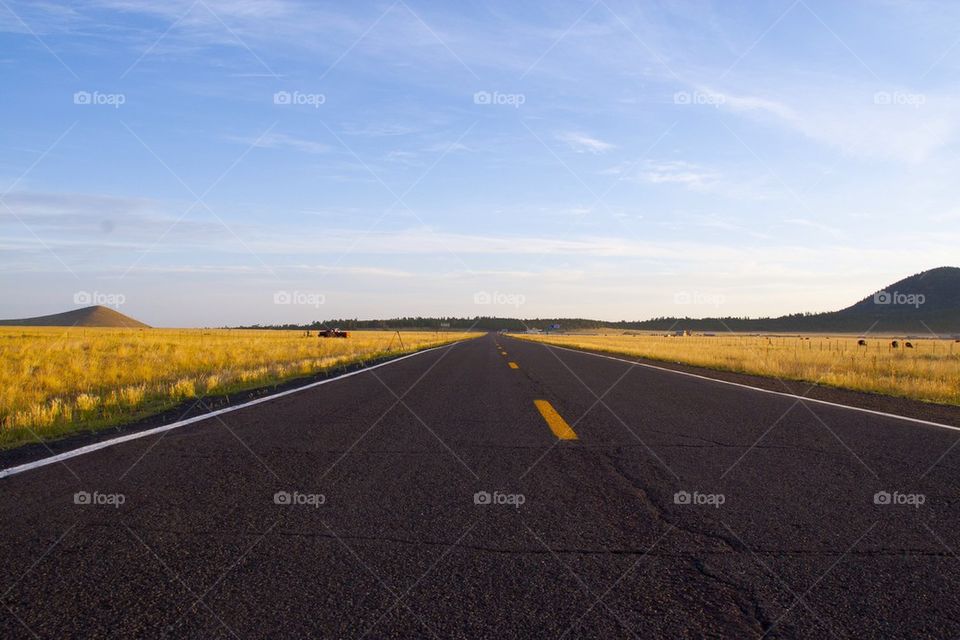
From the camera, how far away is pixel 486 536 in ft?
12.8

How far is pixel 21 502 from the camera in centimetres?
445

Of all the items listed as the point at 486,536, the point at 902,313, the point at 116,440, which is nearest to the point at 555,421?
the point at 486,536

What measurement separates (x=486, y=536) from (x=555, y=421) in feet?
15.5

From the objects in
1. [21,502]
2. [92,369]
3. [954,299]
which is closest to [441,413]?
[21,502]

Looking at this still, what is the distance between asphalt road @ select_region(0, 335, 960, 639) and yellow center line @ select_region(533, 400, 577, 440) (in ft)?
0.55

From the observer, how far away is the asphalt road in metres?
2.84

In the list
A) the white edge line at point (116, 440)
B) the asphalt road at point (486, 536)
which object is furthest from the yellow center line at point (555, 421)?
the white edge line at point (116, 440)

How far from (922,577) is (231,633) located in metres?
3.27

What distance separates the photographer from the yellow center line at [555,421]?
7.49 m

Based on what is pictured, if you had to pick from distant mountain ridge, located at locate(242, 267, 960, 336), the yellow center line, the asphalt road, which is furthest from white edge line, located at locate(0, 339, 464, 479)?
distant mountain ridge, located at locate(242, 267, 960, 336)

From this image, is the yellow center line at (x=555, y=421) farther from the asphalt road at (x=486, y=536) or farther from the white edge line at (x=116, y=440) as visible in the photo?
the white edge line at (x=116, y=440)

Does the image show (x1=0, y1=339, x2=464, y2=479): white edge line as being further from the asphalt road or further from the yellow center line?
the yellow center line

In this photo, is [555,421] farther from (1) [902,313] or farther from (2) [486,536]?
(1) [902,313]

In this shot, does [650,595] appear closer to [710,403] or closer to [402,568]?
[402,568]
